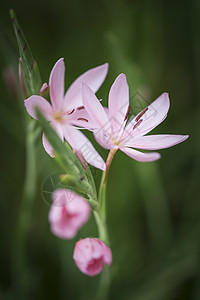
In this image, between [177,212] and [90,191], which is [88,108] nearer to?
[90,191]

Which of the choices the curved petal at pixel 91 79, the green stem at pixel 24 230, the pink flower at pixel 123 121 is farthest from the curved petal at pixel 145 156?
the green stem at pixel 24 230

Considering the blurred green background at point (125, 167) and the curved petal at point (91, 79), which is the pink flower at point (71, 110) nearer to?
the curved petal at point (91, 79)

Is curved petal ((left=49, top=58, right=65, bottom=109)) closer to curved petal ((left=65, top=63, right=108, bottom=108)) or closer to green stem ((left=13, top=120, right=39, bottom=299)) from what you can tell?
curved petal ((left=65, top=63, right=108, bottom=108))

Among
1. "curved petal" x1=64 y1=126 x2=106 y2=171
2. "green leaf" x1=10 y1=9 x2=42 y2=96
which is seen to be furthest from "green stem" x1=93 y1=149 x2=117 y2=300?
"green leaf" x1=10 y1=9 x2=42 y2=96

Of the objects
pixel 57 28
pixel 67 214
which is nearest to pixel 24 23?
pixel 57 28

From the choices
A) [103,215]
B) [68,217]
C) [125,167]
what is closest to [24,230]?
[68,217]

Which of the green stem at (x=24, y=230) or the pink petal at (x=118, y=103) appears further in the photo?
the green stem at (x=24, y=230)

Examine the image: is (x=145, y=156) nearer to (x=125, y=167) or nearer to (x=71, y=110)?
(x=71, y=110)

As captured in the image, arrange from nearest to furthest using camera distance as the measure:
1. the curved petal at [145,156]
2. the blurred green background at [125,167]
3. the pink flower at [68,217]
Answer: the curved petal at [145,156] < the pink flower at [68,217] < the blurred green background at [125,167]
